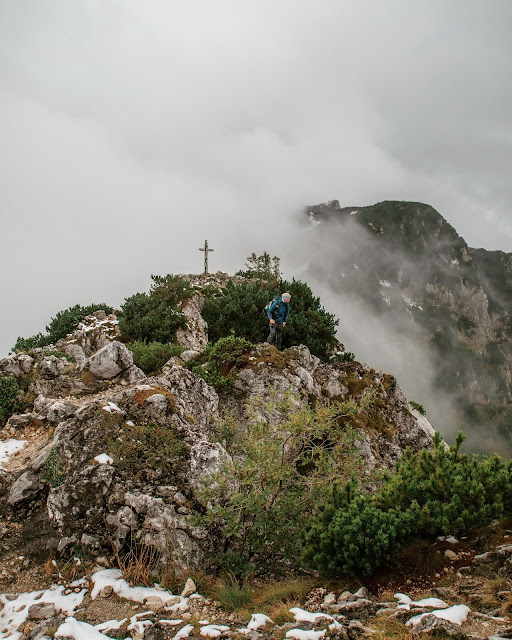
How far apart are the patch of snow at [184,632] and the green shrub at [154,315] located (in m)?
15.1

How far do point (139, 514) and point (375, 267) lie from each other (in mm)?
150108

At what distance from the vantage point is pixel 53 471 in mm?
7031

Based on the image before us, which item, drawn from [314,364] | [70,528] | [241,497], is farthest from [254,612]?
[314,364]

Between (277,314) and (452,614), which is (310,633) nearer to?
(452,614)

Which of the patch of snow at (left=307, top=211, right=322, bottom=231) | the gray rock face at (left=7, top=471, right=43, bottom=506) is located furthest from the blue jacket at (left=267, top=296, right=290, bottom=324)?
the patch of snow at (left=307, top=211, right=322, bottom=231)

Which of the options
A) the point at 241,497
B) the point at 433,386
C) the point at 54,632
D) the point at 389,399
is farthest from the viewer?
the point at 433,386

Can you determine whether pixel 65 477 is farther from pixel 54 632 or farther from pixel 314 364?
pixel 314 364

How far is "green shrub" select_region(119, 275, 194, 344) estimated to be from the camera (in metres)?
20.3

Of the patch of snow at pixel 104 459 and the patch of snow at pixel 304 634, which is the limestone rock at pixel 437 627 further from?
the patch of snow at pixel 104 459

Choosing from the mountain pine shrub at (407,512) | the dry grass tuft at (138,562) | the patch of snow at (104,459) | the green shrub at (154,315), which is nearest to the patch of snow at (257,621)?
the mountain pine shrub at (407,512)

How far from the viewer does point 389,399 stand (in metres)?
15.1

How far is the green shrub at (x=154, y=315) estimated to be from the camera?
20.3m

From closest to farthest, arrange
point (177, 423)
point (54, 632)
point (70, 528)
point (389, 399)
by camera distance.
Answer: point (54, 632), point (70, 528), point (177, 423), point (389, 399)

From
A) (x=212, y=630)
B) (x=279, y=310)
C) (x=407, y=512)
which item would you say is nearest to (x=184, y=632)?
(x=212, y=630)
